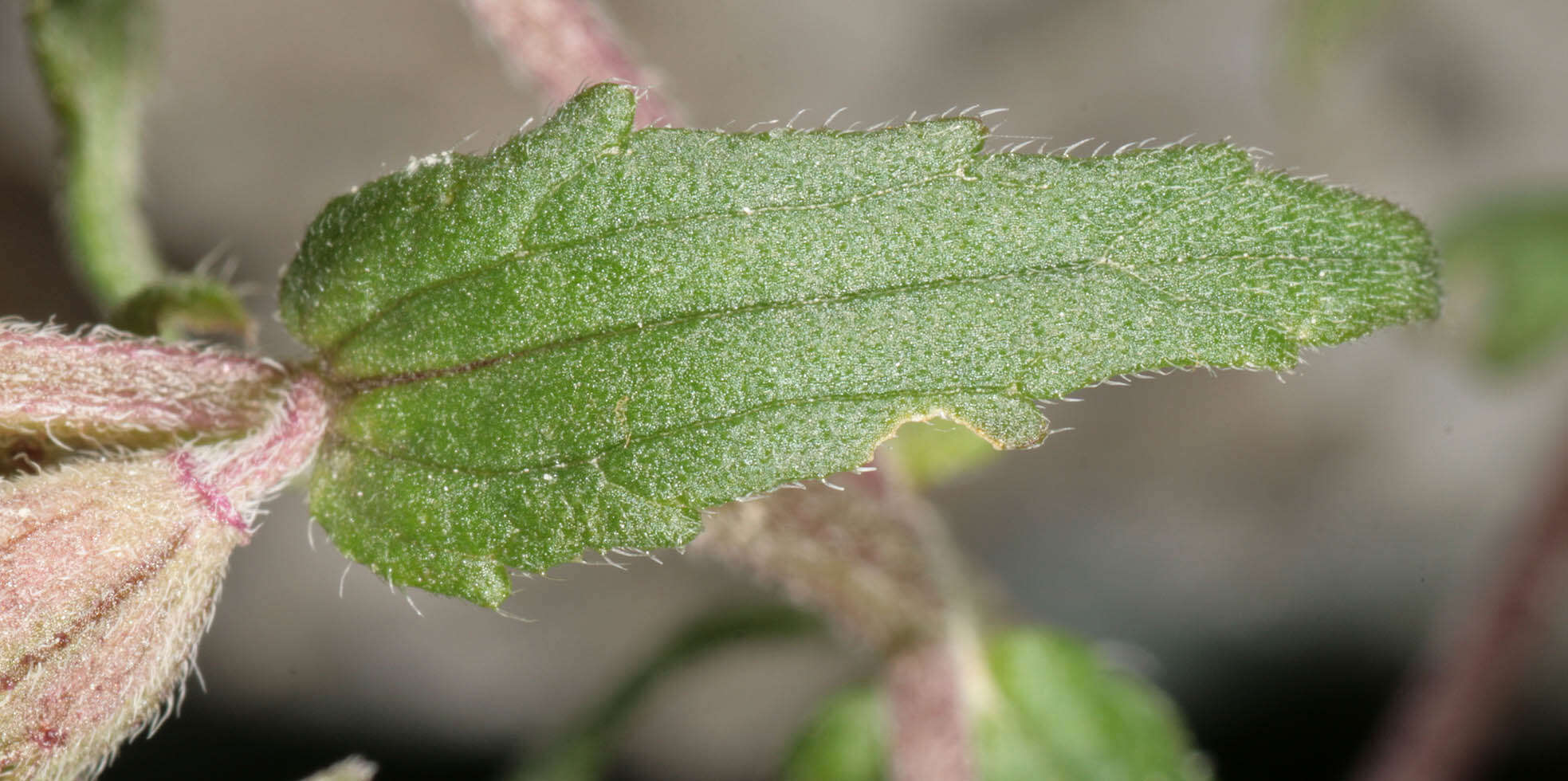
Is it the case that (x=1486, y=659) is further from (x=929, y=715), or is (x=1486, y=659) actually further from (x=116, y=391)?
(x=116, y=391)

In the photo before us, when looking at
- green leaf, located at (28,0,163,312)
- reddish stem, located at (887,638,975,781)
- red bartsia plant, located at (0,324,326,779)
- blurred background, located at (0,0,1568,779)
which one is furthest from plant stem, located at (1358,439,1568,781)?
green leaf, located at (28,0,163,312)

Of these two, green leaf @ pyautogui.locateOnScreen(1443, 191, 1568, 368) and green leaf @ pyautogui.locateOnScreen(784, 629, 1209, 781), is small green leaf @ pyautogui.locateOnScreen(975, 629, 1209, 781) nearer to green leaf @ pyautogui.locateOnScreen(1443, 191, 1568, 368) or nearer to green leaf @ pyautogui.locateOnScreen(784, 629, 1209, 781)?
green leaf @ pyautogui.locateOnScreen(784, 629, 1209, 781)

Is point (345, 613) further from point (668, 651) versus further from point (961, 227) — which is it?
point (961, 227)

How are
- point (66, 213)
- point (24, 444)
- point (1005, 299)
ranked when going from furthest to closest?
point (66, 213) < point (24, 444) < point (1005, 299)

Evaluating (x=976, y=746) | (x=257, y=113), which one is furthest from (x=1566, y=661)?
(x=257, y=113)

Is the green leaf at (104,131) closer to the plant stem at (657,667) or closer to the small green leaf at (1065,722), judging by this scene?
the plant stem at (657,667)

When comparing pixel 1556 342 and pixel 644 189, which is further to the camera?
pixel 1556 342
